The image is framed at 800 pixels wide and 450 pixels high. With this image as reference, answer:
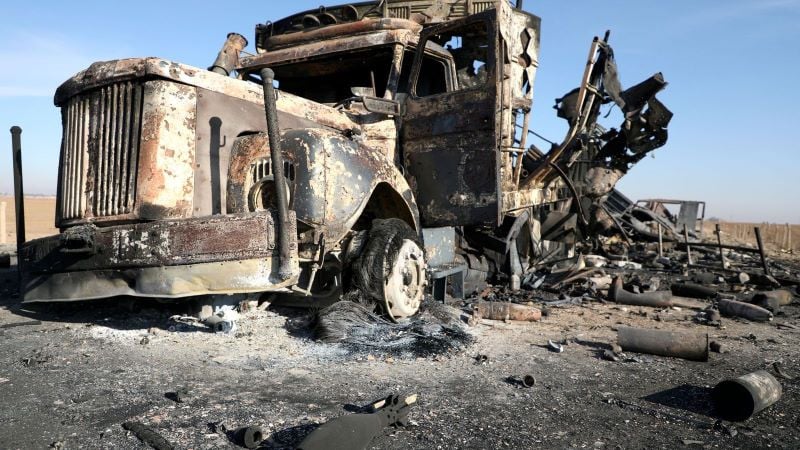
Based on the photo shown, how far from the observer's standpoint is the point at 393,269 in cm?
450

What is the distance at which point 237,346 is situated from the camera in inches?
160

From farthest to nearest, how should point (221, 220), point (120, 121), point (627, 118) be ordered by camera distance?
point (627, 118), point (120, 121), point (221, 220)

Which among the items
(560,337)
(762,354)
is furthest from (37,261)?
(762,354)

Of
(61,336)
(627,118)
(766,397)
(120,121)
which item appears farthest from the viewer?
(627,118)

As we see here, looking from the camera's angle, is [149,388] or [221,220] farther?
[221,220]

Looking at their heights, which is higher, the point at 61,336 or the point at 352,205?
the point at 352,205

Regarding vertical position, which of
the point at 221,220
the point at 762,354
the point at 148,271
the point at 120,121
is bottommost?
the point at 762,354

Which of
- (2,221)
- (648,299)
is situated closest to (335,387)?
(648,299)

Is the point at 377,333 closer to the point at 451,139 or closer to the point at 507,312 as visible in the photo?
the point at 507,312

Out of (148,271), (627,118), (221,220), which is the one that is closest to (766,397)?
(221,220)

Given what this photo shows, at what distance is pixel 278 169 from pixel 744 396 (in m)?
2.90

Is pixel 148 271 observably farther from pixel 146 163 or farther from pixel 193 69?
pixel 193 69

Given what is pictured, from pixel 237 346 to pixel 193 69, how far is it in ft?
6.50

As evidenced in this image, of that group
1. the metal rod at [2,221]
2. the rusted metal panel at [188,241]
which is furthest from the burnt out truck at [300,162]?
the metal rod at [2,221]
